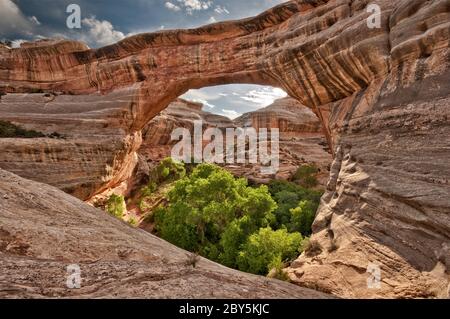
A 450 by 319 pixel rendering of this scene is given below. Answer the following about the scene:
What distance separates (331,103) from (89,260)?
13728 mm

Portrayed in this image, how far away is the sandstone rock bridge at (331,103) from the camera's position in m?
8.07

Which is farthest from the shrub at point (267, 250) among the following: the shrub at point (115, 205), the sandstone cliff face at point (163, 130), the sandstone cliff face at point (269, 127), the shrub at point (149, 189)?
the sandstone cliff face at point (163, 130)

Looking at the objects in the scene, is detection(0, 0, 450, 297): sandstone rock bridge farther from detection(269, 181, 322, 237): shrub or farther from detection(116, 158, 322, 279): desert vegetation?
detection(269, 181, 322, 237): shrub

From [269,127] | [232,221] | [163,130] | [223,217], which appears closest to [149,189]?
[163,130]

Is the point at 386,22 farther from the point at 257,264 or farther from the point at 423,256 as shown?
the point at 257,264

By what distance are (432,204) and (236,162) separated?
31.6m

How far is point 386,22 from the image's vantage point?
1190 cm

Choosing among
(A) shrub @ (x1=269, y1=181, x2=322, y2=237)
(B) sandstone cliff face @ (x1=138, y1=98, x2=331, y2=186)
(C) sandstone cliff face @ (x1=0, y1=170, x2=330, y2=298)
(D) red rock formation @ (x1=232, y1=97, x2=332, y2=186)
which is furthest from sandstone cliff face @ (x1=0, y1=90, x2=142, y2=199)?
(D) red rock formation @ (x1=232, y1=97, x2=332, y2=186)

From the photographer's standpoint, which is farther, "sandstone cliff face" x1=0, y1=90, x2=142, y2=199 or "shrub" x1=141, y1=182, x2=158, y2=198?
"shrub" x1=141, y1=182, x2=158, y2=198

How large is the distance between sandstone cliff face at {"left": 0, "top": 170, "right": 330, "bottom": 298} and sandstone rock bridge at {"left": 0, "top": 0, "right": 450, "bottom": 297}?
2.88 meters

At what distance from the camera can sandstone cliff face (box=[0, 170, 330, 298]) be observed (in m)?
4.99

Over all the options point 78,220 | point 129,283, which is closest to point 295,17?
point 78,220

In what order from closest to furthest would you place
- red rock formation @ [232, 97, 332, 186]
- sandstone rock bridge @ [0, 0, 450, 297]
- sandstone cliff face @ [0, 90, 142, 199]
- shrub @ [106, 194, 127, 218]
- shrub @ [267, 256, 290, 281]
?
sandstone rock bridge @ [0, 0, 450, 297], shrub @ [267, 256, 290, 281], sandstone cliff face @ [0, 90, 142, 199], shrub @ [106, 194, 127, 218], red rock formation @ [232, 97, 332, 186]

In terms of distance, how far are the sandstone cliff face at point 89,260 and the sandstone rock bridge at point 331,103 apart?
9.44ft
